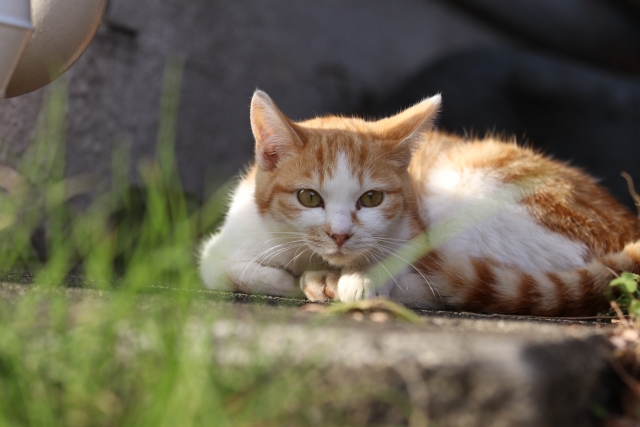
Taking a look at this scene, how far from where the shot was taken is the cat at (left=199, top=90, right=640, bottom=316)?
6.54 feet

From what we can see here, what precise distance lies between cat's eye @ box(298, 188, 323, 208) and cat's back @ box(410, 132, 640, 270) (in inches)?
21.2

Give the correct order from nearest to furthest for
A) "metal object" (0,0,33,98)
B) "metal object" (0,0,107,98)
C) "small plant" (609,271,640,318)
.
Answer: "small plant" (609,271,640,318), "metal object" (0,0,33,98), "metal object" (0,0,107,98)

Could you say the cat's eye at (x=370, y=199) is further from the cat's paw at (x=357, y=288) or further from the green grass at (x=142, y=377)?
Answer: the green grass at (x=142, y=377)

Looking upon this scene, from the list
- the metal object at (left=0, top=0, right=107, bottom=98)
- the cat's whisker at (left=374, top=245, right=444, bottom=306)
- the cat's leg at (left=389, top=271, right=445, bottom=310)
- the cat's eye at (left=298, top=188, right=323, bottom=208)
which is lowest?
the cat's leg at (left=389, top=271, right=445, bottom=310)

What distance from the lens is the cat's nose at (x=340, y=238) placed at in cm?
199

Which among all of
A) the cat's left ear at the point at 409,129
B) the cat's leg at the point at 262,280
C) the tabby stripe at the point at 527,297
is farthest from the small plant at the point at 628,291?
the cat's leg at the point at 262,280

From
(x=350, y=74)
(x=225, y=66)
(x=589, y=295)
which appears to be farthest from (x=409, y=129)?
(x=350, y=74)

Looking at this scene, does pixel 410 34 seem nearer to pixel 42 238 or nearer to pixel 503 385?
pixel 42 238

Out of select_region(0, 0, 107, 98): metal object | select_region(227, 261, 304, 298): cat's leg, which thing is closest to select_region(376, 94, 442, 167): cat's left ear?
select_region(227, 261, 304, 298): cat's leg

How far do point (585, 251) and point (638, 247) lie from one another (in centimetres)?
22

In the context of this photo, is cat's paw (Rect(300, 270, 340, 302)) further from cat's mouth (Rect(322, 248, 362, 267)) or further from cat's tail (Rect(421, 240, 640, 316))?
cat's tail (Rect(421, 240, 640, 316))

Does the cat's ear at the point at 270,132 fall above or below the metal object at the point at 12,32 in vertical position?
below

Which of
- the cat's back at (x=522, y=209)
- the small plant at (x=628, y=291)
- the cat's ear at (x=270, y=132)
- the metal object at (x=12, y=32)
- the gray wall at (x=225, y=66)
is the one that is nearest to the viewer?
the small plant at (x=628, y=291)

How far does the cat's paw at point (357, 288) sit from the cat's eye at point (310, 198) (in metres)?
0.27
